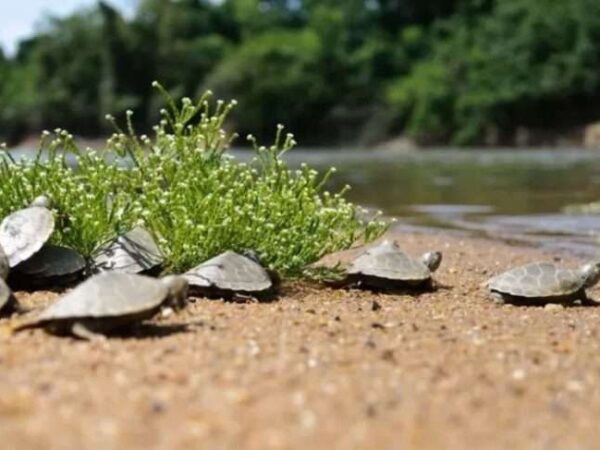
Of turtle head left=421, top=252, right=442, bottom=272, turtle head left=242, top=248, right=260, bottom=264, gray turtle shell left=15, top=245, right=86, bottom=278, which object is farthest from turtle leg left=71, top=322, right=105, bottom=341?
turtle head left=421, top=252, right=442, bottom=272

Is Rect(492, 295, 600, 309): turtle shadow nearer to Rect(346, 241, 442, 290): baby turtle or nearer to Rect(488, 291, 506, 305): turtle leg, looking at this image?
Rect(488, 291, 506, 305): turtle leg

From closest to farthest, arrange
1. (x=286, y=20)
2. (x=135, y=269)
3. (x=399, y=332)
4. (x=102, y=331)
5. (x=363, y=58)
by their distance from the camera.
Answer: (x=102, y=331) → (x=399, y=332) → (x=135, y=269) → (x=363, y=58) → (x=286, y=20)

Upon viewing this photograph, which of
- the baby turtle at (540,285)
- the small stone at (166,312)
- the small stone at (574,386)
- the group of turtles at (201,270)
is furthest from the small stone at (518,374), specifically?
the baby turtle at (540,285)

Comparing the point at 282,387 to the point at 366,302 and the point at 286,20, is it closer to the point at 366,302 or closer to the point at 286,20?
the point at 366,302

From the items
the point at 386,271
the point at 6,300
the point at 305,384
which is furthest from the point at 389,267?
the point at 305,384

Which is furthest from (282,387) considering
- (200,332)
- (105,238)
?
(105,238)

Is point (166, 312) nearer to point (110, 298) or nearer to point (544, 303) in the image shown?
point (110, 298)

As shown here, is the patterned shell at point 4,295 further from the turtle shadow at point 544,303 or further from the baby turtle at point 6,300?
the turtle shadow at point 544,303
